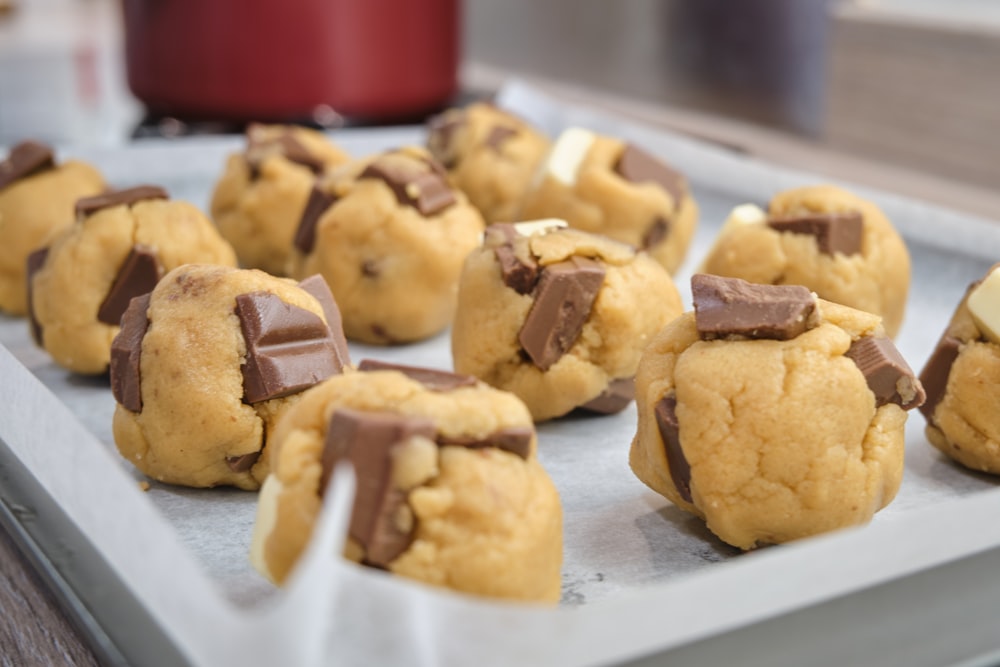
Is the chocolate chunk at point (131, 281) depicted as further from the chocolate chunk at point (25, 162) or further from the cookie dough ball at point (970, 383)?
the cookie dough ball at point (970, 383)

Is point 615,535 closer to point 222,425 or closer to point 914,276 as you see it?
point 222,425

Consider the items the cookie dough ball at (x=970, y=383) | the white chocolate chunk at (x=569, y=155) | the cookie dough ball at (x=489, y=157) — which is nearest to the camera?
the cookie dough ball at (x=970, y=383)

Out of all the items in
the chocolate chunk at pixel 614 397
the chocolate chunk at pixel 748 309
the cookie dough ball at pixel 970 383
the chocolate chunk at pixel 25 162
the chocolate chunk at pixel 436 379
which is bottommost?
the chocolate chunk at pixel 614 397

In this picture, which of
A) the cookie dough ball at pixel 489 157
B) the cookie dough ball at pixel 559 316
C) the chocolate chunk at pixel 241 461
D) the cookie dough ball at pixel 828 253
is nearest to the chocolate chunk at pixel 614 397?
the cookie dough ball at pixel 559 316

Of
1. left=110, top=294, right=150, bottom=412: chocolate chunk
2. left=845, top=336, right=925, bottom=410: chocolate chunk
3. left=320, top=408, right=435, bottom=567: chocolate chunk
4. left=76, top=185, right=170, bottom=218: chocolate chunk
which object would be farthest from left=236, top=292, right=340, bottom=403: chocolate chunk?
left=845, top=336, right=925, bottom=410: chocolate chunk

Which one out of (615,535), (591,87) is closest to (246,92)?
(591,87)

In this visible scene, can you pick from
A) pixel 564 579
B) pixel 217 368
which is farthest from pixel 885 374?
pixel 217 368

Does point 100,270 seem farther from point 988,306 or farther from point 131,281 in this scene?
point 988,306
